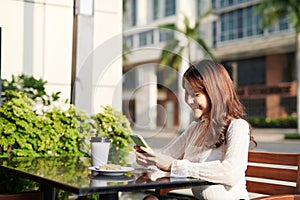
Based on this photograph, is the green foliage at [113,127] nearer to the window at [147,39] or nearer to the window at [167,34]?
the window at [167,34]

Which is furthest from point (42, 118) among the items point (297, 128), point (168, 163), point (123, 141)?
point (297, 128)

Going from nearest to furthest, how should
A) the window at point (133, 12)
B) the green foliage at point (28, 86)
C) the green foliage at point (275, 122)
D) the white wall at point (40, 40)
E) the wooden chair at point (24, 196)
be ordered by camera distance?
the wooden chair at point (24, 196) < the green foliage at point (28, 86) < the white wall at point (40, 40) < the green foliage at point (275, 122) < the window at point (133, 12)

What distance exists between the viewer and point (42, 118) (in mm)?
3721

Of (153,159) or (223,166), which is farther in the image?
(153,159)

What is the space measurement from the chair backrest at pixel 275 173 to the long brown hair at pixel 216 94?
0.51 meters

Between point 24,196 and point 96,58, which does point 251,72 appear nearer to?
point 96,58

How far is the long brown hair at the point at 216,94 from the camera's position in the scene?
2.10 metres

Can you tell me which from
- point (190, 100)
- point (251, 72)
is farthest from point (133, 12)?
point (190, 100)

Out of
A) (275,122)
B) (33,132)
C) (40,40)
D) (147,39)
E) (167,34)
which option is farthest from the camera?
(147,39)

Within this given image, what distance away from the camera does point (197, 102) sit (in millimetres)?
2146

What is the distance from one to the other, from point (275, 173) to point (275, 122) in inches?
1015

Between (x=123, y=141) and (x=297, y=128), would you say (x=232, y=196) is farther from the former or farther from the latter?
(x=297, y=128)

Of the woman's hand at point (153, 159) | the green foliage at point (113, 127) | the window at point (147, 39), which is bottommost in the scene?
the woman's hand at point (153, 159)

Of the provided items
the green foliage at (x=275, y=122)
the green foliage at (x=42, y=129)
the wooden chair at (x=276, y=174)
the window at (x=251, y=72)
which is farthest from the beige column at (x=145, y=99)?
the window at (x=251, y=72)
